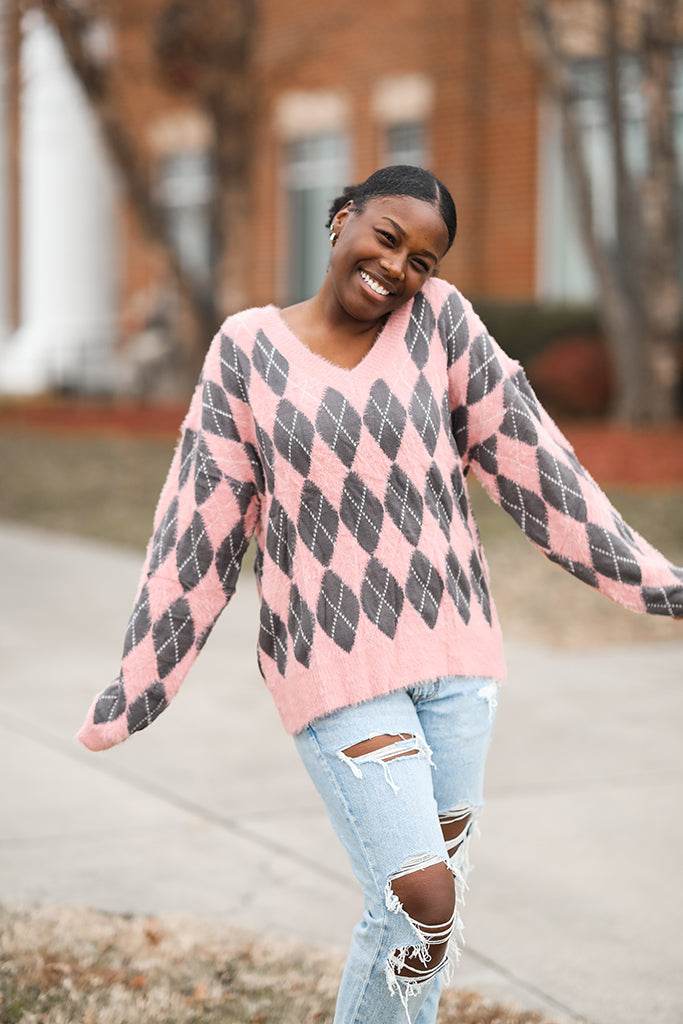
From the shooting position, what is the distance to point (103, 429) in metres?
18.7

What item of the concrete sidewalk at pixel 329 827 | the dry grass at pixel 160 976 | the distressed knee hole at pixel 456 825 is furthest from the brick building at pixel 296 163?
the distressed knee hole at pixel 456 825

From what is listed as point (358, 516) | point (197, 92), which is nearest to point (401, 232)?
point (358, 516)

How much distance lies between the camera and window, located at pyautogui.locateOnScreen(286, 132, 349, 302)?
21172 mm

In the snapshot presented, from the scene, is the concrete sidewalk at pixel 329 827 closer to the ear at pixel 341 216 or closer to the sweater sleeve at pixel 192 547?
the sweater sleeve at pixel 192 547

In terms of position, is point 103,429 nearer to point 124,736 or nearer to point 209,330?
point 209,330

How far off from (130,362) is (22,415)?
2.79 m

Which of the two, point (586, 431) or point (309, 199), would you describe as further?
point (309, 199)

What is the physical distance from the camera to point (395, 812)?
257cm

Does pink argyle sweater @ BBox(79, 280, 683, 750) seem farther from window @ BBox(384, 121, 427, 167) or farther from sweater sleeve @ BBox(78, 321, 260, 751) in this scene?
window @ BBox(384, 121, 427, 167)

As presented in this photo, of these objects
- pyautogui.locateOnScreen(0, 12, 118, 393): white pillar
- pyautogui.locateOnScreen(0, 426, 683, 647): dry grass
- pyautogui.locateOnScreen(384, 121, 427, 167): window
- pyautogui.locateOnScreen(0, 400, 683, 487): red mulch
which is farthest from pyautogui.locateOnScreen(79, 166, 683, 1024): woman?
pyautogui.locateOnScreen(0, 12, 118, 393): white pillar

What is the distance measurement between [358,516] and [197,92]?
16.5 m

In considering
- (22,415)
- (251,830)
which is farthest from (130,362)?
(251,830)

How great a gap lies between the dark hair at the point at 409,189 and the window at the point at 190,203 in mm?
20822

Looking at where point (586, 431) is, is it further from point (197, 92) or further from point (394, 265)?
point (394, 265)
